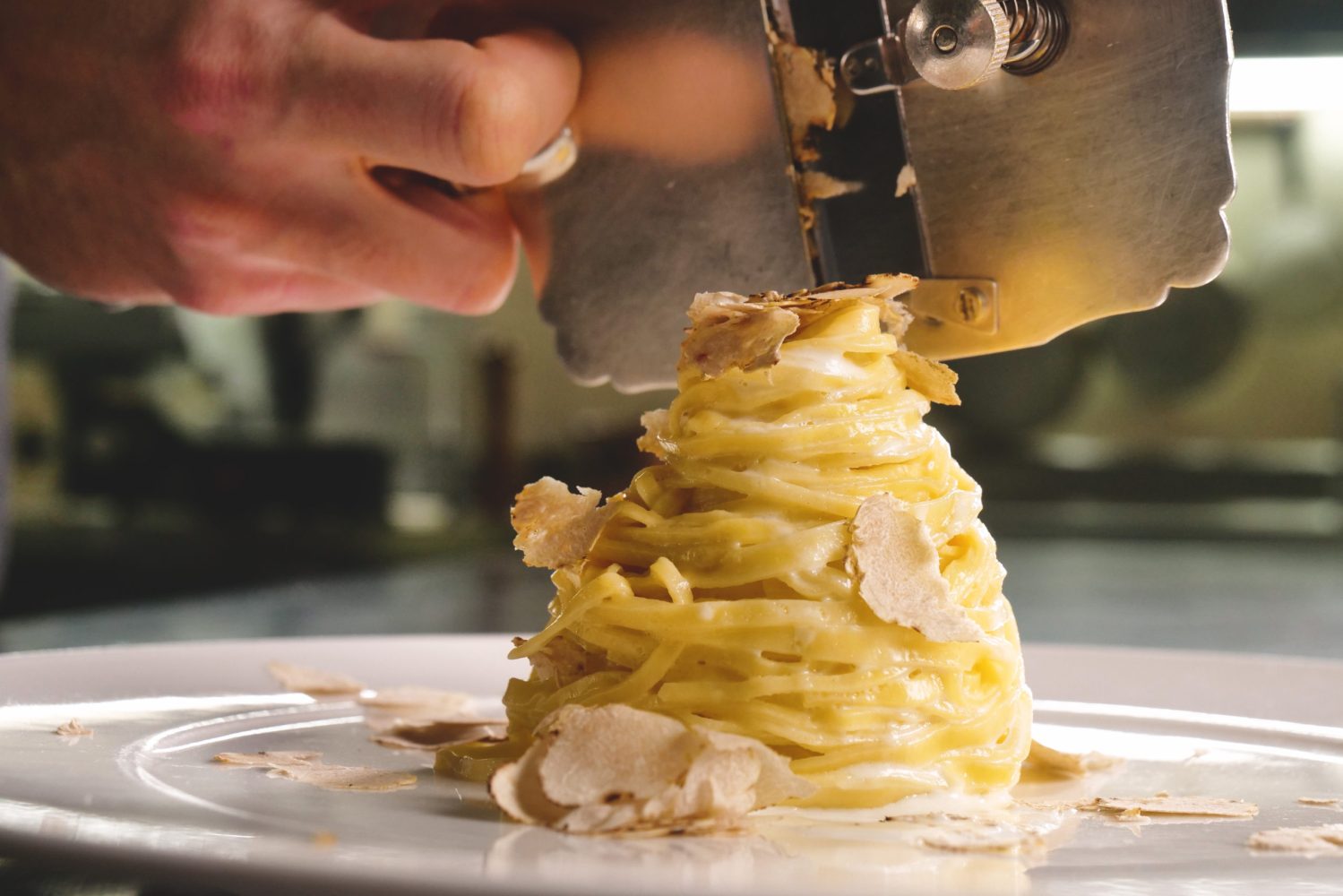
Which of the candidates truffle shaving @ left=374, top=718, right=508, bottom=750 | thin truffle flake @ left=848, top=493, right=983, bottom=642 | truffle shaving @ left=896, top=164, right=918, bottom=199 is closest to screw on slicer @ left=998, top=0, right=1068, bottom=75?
truffle shaving @ left=896, top=164, right=918, bottom=199

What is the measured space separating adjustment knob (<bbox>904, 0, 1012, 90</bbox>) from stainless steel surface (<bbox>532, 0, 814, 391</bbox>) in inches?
8.2

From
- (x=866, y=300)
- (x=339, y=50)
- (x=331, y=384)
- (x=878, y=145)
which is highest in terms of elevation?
(x=331, y=384)

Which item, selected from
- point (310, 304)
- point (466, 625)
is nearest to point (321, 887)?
point (310, 304)

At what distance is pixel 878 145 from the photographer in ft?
4.12

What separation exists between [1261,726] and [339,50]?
1.17 metres

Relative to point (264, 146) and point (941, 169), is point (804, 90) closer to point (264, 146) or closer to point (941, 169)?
point (941, 169)

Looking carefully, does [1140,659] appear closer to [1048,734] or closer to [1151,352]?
[1048,734]

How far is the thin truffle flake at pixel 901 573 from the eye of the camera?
3.51ft

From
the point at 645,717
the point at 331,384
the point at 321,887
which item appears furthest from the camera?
the point at 331,384

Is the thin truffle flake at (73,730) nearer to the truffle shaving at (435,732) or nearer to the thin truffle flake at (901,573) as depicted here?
the truffle shaving at (435,732)

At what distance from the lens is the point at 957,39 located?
1.09m

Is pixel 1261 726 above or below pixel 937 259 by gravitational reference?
below

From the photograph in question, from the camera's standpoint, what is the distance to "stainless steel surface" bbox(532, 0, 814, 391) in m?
1.31

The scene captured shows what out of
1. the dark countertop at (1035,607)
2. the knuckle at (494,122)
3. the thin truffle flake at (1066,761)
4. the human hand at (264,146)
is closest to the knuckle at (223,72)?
the human hand at (264,146)
